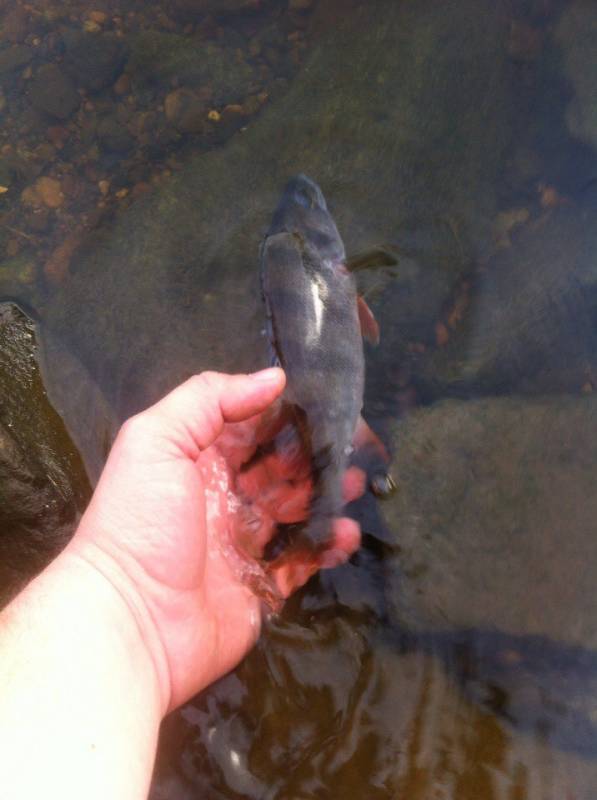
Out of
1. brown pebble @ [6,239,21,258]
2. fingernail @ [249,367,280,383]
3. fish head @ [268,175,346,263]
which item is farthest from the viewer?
brown pebble @ [6,239,21,258]

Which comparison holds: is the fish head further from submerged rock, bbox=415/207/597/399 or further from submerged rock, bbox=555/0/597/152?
submerged rock, bbox=555/0/597/152

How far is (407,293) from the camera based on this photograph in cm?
412

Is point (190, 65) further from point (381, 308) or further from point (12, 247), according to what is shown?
point (381, 308)

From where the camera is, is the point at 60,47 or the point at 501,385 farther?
the point at 60,47

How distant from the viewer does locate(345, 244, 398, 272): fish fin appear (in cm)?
418

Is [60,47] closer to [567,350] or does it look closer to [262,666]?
[567,350]

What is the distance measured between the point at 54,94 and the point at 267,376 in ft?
13.3

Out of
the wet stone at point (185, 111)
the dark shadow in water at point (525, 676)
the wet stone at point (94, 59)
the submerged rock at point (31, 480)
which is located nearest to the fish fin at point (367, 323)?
the dark shadow in water at point (525, 676)

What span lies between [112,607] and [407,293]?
2661mm

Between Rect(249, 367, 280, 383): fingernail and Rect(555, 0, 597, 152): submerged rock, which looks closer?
Rect(249, 367, 280, 383): fingernail

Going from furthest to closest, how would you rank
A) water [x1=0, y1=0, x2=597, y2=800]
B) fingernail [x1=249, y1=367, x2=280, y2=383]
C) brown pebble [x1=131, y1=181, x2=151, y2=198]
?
brown pebble [x1=131, y1=181, x2=151, y2=198]
water [x1=0, y1=0, x2=597, y2=800]
fingernail [x1=249, y1=367, x2=280, y2=383]

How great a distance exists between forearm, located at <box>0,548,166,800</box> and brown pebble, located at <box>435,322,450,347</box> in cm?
249

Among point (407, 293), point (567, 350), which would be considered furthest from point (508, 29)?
point (567, 350)

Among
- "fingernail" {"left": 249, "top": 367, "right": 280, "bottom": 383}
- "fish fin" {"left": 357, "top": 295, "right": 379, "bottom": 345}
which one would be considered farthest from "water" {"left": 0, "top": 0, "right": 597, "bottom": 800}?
"fingernail" {"left": 249, "top": 367, "right": 280, "bottom": 383}
